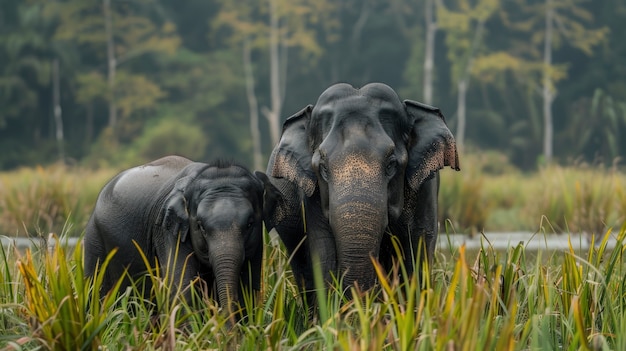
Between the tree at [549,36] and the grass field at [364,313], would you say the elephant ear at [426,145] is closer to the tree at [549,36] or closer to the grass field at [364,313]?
the grass field at [364,313]

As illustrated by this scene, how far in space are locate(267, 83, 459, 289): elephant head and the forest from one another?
109 ft

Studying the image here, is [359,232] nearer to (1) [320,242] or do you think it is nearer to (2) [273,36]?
(1) [320,242]

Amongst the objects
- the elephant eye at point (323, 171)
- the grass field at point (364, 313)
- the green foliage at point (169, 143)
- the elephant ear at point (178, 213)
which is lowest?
the green foliage at point (169, 143)

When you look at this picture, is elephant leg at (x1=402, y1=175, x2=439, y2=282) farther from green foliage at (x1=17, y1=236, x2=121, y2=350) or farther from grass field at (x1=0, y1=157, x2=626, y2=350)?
green foliage at (x1=17, y1=236, x2=121, y2=350)

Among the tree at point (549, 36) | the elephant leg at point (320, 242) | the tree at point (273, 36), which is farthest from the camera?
the tree at point (273, 36)

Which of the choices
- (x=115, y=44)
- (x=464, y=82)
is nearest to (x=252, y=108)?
(x=115, y=44)

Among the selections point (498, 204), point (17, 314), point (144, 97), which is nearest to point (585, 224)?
point (498, 204)

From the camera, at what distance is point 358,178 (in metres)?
6.12

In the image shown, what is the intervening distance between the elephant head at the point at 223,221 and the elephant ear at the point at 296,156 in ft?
0.92

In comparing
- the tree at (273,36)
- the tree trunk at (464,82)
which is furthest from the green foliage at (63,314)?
the tree trunk at (464,82)

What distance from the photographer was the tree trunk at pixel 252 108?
140 feet

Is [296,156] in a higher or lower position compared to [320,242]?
higher

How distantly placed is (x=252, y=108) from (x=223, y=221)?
3741 centimetres

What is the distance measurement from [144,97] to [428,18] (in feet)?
36.0
